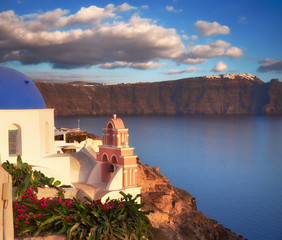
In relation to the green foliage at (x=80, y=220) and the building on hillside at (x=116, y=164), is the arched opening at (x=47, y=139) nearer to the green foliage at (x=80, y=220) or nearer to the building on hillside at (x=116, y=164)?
the building on hillside at (x=116, y=164)

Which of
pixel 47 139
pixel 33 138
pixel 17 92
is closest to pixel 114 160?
pixel 47 139

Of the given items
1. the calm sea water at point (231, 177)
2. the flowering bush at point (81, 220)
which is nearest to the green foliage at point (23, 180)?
the flowering bush at point (81, 220)

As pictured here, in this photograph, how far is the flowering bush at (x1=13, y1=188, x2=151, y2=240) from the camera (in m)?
7.97

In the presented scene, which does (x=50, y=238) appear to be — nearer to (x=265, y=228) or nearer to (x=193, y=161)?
(x=265, y=228)

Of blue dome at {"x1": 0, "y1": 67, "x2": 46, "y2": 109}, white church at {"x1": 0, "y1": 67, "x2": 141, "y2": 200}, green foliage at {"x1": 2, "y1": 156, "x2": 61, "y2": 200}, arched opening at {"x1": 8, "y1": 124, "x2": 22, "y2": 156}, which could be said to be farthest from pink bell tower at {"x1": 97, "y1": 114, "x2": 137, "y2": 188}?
arched opening at {"x1": 8, "y1": 124, "x2": 22, "y2": 156}

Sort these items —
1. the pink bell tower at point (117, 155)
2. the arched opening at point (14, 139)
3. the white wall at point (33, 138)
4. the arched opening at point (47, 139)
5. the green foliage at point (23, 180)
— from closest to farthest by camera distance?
the green foliage at point (23, 180), the white wall at point (33, 138), the arched opening at point (14, 139), the pink bell tower at point (117, 155), the arched opening at point (47, 139)

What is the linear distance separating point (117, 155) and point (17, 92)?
5378 mm

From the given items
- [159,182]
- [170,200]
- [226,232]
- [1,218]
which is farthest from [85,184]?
[1,218]

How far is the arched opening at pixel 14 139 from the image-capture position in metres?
16.2

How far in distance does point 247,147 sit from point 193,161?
68.8ft

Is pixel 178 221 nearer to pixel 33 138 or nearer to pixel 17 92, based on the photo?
pixel 33 138

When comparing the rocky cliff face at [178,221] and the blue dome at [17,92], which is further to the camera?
the rocky cliff face at [178,221]

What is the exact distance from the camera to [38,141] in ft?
55.2

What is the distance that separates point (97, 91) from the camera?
7746 inches
